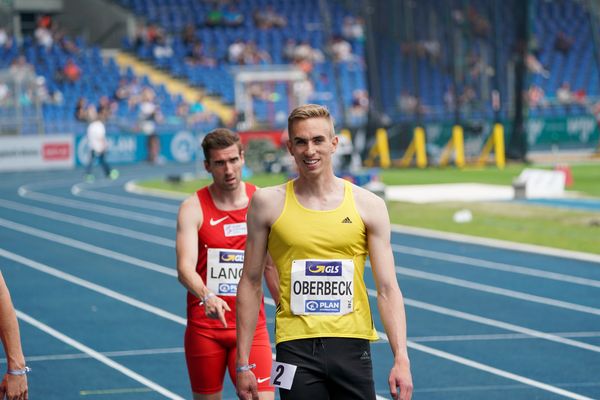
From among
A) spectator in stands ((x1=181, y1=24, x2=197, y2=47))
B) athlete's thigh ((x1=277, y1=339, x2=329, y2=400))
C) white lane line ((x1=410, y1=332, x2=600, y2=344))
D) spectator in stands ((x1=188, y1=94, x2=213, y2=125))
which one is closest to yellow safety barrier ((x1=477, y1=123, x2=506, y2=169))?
spectator in stands ((x1=188, y1=94, x2=213, y2=125))

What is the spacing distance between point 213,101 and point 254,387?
40.5m

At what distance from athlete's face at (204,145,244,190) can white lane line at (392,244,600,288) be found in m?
8.11

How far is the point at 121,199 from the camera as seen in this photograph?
26500 millimetres

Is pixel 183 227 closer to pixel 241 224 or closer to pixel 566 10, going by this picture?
pixel 241 224

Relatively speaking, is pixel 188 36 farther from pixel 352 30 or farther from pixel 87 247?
pixel 87 247

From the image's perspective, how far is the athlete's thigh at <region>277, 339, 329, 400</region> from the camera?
15.9 ft

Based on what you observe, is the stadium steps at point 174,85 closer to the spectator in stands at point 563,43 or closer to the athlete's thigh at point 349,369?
the spectator in stands at point 563,43

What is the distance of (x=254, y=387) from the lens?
490cm

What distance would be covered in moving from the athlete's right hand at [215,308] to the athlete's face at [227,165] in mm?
606

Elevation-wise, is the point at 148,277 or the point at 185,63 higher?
the point at 185,63

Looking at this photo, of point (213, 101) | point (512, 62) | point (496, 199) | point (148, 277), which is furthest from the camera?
point (213, 101)

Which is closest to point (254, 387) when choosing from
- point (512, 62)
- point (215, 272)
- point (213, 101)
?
point (215, 272)

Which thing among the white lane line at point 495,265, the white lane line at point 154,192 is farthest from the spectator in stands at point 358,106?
the white lane line at point 495,265

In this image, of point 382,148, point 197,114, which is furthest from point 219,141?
point 197,114
